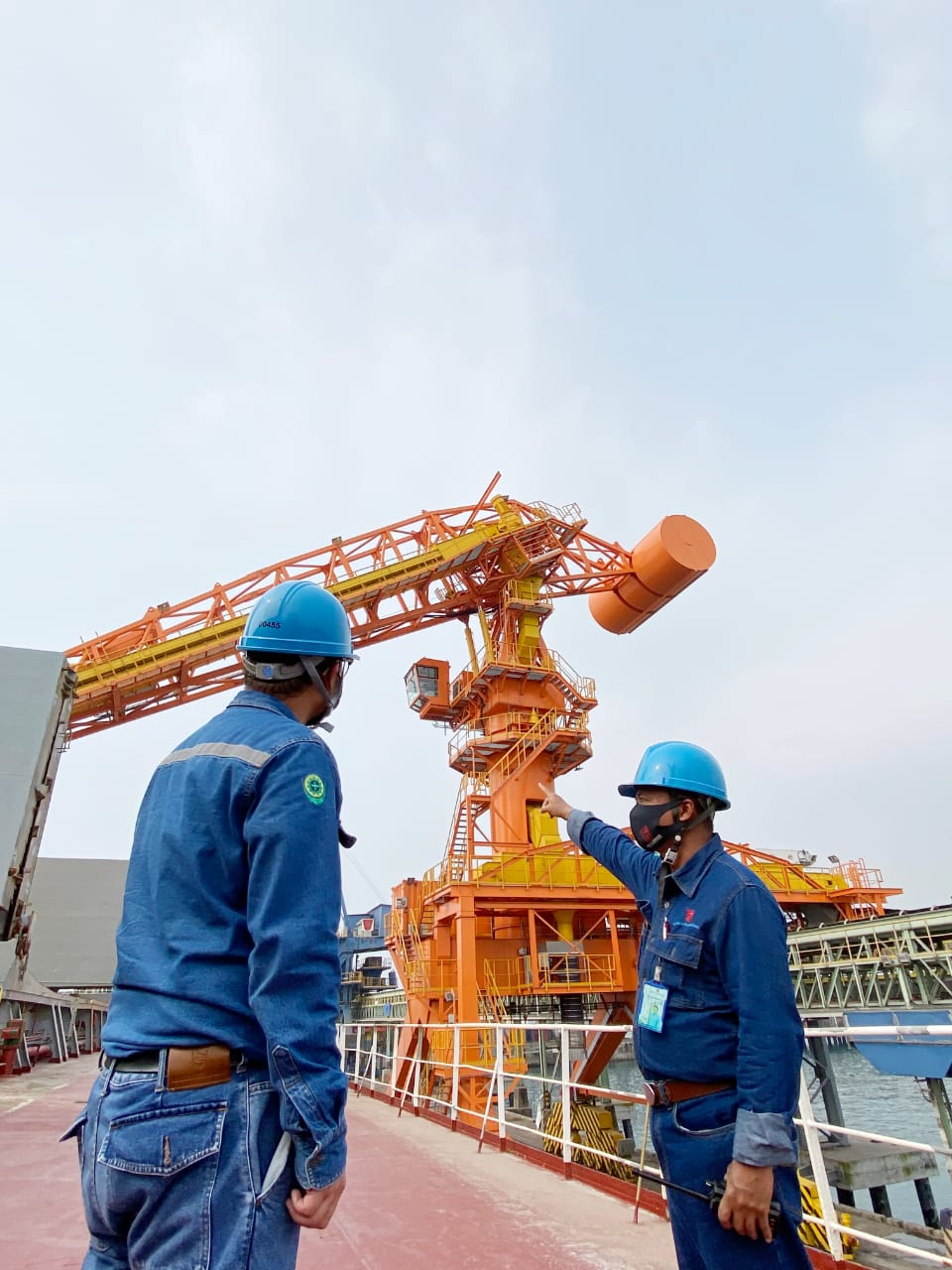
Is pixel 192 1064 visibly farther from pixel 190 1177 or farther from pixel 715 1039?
pixel 715 1039

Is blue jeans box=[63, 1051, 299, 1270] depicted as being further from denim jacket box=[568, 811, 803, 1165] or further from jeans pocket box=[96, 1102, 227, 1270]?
denim jacket box=[568, 811, 803, 1165]

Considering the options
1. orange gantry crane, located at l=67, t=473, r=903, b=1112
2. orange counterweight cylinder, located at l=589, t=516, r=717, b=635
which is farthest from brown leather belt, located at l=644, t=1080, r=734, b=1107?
orange counterweight cylinder, located at l=589, t=516, r=717, b=635

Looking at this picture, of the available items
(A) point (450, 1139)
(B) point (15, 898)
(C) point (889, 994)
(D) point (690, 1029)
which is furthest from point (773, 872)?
(D) point (690, 1029)

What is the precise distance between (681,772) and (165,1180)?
2144 millimetres

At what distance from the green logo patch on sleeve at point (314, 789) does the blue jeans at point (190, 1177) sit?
59 cm

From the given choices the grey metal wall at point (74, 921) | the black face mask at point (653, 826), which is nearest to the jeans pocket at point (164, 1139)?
the black face mask at point (653, 826)

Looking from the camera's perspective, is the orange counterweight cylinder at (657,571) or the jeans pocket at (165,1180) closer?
the jeans pocket at (165,1180)

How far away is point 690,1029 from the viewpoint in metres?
2.53

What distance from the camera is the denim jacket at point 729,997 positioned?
224cm

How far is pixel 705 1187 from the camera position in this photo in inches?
93.4

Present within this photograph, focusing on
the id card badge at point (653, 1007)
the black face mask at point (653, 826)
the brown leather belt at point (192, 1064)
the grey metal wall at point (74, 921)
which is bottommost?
the brown leather belt at point (192, 1064)

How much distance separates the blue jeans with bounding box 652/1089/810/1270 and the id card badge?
0.24 metres

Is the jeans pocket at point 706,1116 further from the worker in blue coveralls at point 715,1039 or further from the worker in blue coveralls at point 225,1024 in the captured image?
the worker in blue coveralls at point 225,1024

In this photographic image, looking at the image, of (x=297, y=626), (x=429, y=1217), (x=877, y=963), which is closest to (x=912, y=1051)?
(x=877, y=963)
